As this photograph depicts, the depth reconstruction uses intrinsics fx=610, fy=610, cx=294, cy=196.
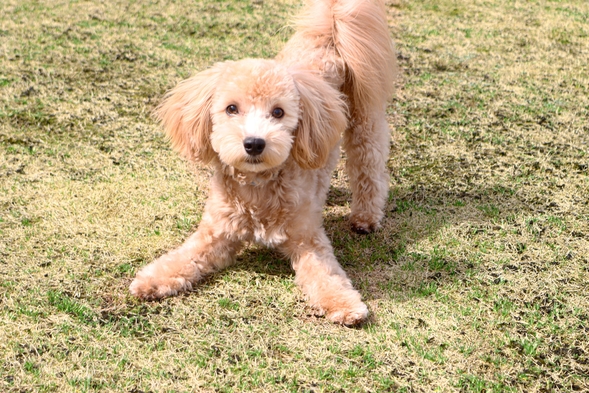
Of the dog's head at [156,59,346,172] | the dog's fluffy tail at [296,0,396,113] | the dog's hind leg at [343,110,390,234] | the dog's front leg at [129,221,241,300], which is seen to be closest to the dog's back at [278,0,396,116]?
the dog's fluffy tail at [296,0,396,113]

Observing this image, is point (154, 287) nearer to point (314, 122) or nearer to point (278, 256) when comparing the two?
point (278, 256)

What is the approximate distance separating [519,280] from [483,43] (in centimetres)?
405

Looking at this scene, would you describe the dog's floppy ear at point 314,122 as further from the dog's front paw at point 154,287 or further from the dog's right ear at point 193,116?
the dog's front paw at point 154,287

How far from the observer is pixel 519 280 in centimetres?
323

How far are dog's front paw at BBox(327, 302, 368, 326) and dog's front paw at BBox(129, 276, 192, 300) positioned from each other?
79 centimetres

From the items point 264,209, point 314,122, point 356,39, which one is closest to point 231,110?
point 314,122

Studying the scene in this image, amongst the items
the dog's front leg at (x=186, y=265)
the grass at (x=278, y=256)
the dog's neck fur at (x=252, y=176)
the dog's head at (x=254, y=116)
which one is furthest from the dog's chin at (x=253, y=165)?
the grass at (x=278, y=256)

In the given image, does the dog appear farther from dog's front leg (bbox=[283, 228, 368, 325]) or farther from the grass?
the grass

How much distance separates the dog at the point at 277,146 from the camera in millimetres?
2855

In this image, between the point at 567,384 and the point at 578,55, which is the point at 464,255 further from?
the point at 578,55

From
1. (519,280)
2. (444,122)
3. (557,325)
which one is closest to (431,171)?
(444,122)

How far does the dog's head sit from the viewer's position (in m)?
2.80

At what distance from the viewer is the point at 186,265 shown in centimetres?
309

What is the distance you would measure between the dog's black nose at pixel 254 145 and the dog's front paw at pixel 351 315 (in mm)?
834
